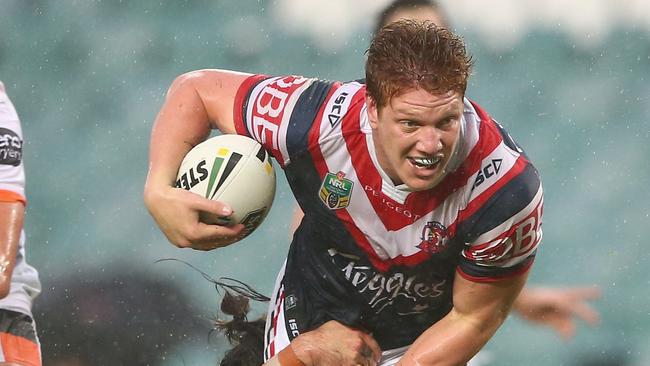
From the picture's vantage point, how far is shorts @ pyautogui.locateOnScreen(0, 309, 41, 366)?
4.26 metres

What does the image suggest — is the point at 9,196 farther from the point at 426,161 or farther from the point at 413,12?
the point at 426,161

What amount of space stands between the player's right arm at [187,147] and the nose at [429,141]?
60 centimetres

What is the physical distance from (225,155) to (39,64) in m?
2.73

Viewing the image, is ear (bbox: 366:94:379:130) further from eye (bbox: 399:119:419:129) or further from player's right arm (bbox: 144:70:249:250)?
player's right arm (bbox: 144:70:249:250)

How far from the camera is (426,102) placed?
2885 millimetres

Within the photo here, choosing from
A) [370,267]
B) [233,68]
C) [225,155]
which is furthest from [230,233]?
[233,68]

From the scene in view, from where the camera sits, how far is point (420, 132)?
2916 millimetres

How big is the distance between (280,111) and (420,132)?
1.85 feet

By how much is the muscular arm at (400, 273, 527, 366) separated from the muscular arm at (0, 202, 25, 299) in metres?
1.65

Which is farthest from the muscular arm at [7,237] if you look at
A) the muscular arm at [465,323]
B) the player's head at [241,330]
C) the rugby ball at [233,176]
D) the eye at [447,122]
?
the eye at [447,122]

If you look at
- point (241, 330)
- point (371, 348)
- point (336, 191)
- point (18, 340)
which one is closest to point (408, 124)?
point (336, 191)

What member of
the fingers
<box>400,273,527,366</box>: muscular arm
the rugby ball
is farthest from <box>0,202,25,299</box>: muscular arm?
<box>400,273,527,366</box>: muscular arm

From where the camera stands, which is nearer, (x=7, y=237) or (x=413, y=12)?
(x=7, y=237)

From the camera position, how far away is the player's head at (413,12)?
4.71 m
